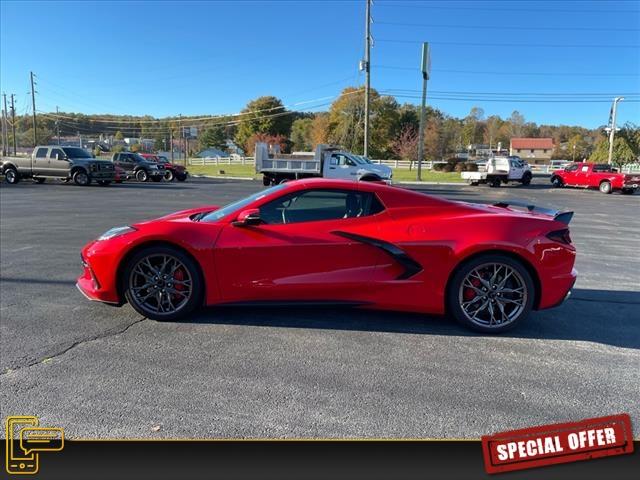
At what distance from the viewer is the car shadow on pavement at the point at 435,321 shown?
4.14 m

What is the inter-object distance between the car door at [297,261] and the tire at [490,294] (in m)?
0.79

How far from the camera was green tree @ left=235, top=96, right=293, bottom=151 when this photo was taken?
8869 cm

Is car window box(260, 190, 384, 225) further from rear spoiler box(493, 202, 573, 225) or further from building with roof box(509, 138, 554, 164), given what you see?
building with roof box(509, 138, 554, 164)

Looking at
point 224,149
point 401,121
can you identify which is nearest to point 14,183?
point 401,121

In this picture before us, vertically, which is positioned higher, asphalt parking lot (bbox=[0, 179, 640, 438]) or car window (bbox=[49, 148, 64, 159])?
car window (bbox=[49, 148, 64, 159])

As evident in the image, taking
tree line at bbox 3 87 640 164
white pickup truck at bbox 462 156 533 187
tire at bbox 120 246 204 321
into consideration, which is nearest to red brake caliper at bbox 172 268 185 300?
tire at bbox 120 246 204 321

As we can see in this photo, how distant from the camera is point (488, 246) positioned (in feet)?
13.0

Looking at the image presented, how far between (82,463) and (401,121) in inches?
3027

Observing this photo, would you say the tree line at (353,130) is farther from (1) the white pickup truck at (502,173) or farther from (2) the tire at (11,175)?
(2) the tire at (11,175)

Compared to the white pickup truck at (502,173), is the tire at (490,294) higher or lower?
lower

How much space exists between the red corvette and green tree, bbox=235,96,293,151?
3393 inches

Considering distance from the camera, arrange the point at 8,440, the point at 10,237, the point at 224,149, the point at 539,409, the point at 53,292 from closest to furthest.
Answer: the point at 8,440 < the point at 539,409 < the point at 53,292 < the point at 10,237 < the point at 224,149

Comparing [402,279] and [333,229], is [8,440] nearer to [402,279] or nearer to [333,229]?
[333,229]

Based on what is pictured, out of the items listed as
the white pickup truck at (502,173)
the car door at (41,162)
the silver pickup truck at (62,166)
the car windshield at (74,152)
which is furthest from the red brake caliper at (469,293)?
the white pickup truck at (502,173)
